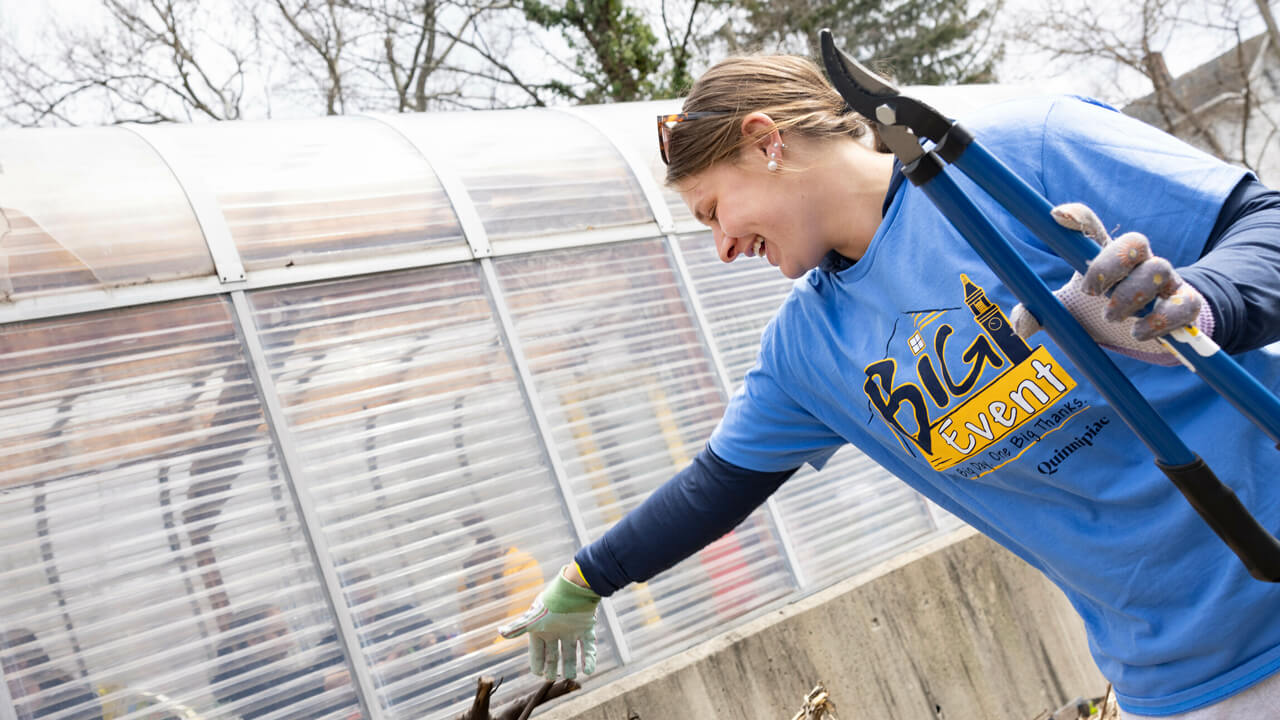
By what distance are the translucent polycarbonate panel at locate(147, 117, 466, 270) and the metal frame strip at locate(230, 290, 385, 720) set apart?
0.25m

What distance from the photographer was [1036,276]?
132 centimetres

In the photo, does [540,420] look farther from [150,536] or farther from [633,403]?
[150,536]

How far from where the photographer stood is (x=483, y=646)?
336 cm

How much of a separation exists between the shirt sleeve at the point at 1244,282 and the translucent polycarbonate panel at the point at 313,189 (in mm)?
2947

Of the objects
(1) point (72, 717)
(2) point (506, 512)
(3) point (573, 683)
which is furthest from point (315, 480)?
(3) point (573, 683)

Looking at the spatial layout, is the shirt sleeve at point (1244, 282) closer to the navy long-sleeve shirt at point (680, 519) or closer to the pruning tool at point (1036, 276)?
the pruning tool at point (1036, 276)

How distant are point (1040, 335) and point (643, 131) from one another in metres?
3.47

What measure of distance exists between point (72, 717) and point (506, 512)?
4.87 feet

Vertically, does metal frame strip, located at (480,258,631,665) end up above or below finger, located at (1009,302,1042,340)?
above

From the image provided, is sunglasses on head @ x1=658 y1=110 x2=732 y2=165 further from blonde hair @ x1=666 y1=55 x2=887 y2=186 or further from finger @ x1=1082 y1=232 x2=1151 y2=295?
finger @ x1=1082 y1=232 x2=1151 y2=295

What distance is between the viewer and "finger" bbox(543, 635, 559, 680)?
2.62 m

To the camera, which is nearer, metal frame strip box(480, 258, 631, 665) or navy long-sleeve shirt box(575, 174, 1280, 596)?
navy long-sleeve shirt box(575, 174, 1280, 596)

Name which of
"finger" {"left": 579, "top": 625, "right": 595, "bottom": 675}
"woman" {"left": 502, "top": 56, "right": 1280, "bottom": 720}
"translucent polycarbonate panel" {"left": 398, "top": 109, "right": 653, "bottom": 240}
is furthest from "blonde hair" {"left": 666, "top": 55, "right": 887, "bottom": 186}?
"translucent polycarbonate panel" {"left": 398, "top": 109, "right": 653, "bottom": 240}

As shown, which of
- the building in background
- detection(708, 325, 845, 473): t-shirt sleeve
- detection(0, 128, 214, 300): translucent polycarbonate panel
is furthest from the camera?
the building in background
